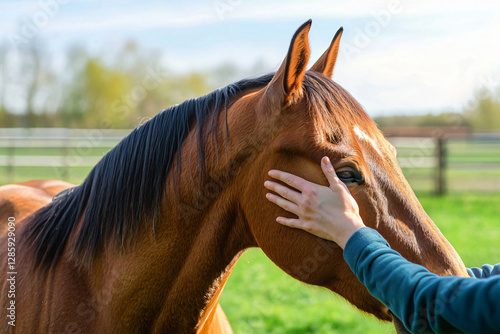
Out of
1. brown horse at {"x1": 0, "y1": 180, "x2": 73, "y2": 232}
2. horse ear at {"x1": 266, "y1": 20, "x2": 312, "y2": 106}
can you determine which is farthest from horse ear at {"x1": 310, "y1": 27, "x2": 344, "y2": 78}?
brown horse at {"x1": 0, "y1": 180, "x2": 73, "y2": 232}

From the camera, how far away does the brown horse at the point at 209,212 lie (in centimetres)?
158

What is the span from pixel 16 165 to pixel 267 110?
51.8 ft

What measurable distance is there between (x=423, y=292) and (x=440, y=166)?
13.4 meters

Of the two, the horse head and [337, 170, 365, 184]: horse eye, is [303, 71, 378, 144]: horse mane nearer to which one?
the horse head

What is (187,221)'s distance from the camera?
5.82ft

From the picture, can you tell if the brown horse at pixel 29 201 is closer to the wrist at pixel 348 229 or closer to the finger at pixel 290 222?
the finger at pixel 290 222

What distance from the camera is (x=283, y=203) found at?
5.32ft

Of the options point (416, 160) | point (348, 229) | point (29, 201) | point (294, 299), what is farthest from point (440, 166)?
point (348, 229)

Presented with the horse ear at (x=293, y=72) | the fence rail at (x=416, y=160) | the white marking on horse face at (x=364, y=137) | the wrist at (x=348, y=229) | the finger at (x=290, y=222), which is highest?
the horse ear at (x=293, y=72)

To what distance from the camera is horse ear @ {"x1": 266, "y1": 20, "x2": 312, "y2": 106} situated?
1564mm

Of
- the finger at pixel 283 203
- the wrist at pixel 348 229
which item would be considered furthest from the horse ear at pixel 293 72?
the wrist at pixel 348 229

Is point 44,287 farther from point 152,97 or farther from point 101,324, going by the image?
point 152,97

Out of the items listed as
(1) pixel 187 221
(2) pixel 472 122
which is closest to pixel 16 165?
(1) pixel 187 221

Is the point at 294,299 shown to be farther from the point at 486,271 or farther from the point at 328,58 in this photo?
the point at 328,58
